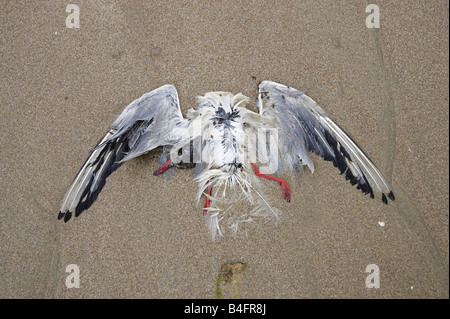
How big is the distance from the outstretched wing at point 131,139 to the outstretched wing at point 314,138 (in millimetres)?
656

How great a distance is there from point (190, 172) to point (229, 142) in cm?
41

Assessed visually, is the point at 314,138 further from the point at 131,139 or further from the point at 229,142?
the point at 131,139

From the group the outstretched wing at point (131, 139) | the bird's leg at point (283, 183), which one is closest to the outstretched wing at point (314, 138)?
the bird's leg at point (283, 183)

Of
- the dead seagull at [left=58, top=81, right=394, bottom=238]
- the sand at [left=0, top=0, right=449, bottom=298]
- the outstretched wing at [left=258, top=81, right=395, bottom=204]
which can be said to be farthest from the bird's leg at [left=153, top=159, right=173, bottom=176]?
the outstretched wing at [left=258, top=81, right=395, bottom=204]

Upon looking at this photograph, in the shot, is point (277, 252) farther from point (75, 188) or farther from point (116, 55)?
point (116, 55)

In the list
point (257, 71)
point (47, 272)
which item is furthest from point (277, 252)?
point (47, 272)

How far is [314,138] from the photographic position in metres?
1.89

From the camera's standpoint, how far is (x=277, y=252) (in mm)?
2068

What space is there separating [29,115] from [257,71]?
183cm

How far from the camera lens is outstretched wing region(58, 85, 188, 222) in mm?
1867

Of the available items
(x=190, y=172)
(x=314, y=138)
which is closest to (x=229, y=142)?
(x=190, y=172)

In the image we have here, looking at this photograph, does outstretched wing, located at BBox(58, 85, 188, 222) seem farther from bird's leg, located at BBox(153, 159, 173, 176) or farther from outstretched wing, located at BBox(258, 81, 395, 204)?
outstretched wing, located at BBox(258, 81, 395, 204)

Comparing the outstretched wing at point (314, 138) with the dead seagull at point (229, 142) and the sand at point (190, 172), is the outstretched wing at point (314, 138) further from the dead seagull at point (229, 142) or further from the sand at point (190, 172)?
the sand at point (190, 172)

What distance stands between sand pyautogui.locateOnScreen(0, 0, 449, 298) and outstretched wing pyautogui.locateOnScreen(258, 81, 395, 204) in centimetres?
23
